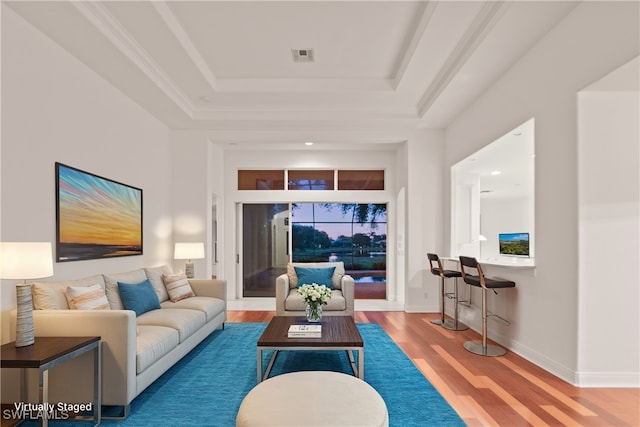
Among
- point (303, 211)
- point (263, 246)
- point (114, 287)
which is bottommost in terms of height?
point (114, 287)

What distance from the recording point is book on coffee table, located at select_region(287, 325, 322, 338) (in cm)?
322

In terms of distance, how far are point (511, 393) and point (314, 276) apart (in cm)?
289

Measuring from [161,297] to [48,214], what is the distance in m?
1.62

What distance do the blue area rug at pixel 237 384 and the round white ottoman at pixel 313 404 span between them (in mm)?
659

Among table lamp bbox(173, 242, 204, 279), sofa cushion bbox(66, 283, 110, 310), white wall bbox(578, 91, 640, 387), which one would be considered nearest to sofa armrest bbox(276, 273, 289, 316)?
table lamp bbox(173, 242, 204, 279)

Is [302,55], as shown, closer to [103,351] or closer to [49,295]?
[49,295]

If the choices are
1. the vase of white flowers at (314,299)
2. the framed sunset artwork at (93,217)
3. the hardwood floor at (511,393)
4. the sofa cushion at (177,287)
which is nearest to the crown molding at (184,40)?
the framed sunset artwork at (93,217)

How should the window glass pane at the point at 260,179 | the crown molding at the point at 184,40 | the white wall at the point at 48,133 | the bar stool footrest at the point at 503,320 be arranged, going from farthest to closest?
1. the window glass pane at the point at 260,179
2. the bar stool footrest at the point at 503,320
3. the crown molding at the point at 184,40
4. the white wall at the point at 48,133

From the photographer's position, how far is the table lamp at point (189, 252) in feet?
18.0

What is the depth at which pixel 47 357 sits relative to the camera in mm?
2186

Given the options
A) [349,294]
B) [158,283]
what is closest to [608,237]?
[349,294]

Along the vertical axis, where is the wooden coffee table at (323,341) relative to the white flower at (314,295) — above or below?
below

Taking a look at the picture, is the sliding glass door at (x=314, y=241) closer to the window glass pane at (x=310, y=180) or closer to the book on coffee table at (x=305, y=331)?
the window glass pane at (x=310, y=180)

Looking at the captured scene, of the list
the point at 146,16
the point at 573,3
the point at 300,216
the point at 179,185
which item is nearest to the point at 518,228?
the point at 300,216
